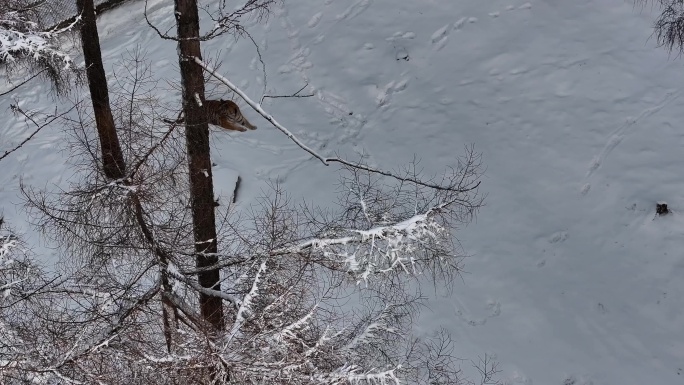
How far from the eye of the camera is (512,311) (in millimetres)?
9148

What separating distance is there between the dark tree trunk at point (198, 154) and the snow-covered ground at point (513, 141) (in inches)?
126

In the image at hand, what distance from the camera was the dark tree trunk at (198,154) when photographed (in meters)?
6.67

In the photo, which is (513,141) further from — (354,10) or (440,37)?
(354,10)

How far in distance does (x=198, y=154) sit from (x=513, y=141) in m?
5.69

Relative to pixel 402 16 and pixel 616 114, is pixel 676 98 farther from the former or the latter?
pixel 402 16

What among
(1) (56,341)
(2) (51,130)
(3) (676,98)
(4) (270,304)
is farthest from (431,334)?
(2) (51,130)

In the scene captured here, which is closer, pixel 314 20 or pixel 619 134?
pixel 619 134

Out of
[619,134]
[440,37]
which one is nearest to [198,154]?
[619,134]

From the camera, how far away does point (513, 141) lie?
11.0 meters

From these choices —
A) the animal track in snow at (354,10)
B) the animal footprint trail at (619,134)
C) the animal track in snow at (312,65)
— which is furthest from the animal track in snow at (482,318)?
the animal track in snow at (354,10)

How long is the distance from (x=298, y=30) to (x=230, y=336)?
29.2ft

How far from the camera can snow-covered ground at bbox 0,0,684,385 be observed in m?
8.91

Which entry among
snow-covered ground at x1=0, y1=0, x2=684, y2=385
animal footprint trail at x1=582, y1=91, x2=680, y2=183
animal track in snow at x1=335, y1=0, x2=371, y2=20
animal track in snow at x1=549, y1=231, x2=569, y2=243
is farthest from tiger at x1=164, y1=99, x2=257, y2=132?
animal footprint trail at x1=582, y1=91, x2=680, y2=183

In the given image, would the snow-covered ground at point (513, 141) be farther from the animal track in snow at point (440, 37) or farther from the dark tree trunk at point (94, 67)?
the dark tree trunk at point (94, 67)
